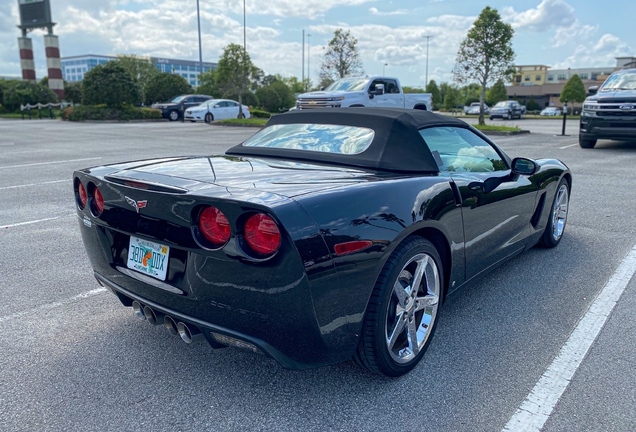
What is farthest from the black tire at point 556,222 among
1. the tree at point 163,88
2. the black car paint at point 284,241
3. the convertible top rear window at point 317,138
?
the tree at point 163,88

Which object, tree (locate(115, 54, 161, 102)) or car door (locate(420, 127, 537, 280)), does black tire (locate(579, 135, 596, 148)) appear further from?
tree (locate(115, 54, 161, 102))

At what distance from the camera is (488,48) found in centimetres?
2153

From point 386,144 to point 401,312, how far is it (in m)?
1.07

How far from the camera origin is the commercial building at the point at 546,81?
9300cm

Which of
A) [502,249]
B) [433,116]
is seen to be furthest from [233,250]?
[502,249]

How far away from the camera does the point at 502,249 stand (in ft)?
12.4

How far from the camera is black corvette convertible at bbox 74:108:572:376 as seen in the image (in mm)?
2215

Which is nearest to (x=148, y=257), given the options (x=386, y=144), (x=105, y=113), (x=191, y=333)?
(x=191, y=333)

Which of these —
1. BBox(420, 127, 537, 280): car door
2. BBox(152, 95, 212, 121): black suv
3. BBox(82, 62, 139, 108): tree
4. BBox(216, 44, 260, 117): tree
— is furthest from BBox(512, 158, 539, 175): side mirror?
BBox(152, 95, 212, 121): black suv

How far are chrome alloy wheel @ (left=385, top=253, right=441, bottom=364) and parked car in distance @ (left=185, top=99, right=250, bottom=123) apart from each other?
2762cm

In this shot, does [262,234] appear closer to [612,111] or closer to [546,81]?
[612,111]

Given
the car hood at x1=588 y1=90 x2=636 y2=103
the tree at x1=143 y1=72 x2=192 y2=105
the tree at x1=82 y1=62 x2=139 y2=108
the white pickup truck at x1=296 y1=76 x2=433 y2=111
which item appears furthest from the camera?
the tree at x1=143 y1=72 x2=192 y2=105

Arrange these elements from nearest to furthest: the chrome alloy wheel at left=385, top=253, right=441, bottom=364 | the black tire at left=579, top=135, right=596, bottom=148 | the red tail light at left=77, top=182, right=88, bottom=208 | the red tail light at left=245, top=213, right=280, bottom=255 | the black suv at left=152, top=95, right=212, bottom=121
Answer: the red tail light at left=245, top=213, right=280, bottom=255, the chrome alloy wheel at left=385, top=253, right=441, bottom=364, the red tail light at left=77, top=182, right=88, bottom=208, the black tire at left=579, top=135, right=596, bottom=148, the black suv at left=152, top=95, right=212, bottom=121

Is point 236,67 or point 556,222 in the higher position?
point 236,67
